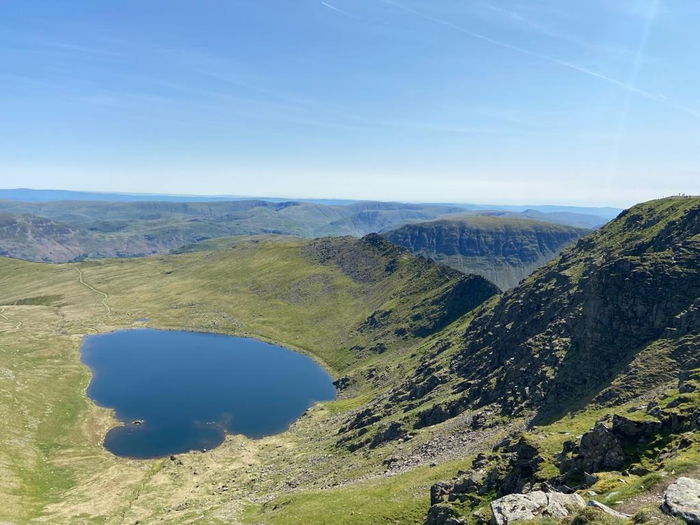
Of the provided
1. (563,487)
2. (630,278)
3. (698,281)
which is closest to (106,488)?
(563,487)

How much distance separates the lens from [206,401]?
156250mm

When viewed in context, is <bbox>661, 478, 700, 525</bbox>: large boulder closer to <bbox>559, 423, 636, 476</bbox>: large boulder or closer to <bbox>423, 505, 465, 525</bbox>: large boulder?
<bbox>559, 423, 636, 476</bbox>: large boulder

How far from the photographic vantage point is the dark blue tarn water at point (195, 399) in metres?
127

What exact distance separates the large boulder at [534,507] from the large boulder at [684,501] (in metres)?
6.19

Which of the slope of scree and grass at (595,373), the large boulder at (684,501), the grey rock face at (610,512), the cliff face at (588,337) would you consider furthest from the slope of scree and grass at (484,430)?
the grey rock face at (610,512)

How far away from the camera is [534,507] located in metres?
32.8

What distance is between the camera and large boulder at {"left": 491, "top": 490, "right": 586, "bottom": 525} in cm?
3150

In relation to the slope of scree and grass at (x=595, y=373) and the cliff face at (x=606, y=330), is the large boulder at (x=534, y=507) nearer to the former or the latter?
the slope of scree and grass at (x=595, y=373)

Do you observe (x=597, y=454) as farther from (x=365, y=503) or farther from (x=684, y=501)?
(x=365, y=503)

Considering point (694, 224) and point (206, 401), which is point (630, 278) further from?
point (206, 401)

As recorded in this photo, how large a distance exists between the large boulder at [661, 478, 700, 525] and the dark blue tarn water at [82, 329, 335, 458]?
119 metres

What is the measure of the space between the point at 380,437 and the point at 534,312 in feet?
164

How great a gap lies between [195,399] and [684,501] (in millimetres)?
155625

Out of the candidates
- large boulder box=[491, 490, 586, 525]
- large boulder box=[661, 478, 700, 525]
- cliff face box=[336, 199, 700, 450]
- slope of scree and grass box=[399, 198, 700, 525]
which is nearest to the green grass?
slope of scree and grass box=[399, 198, 700, 525]
